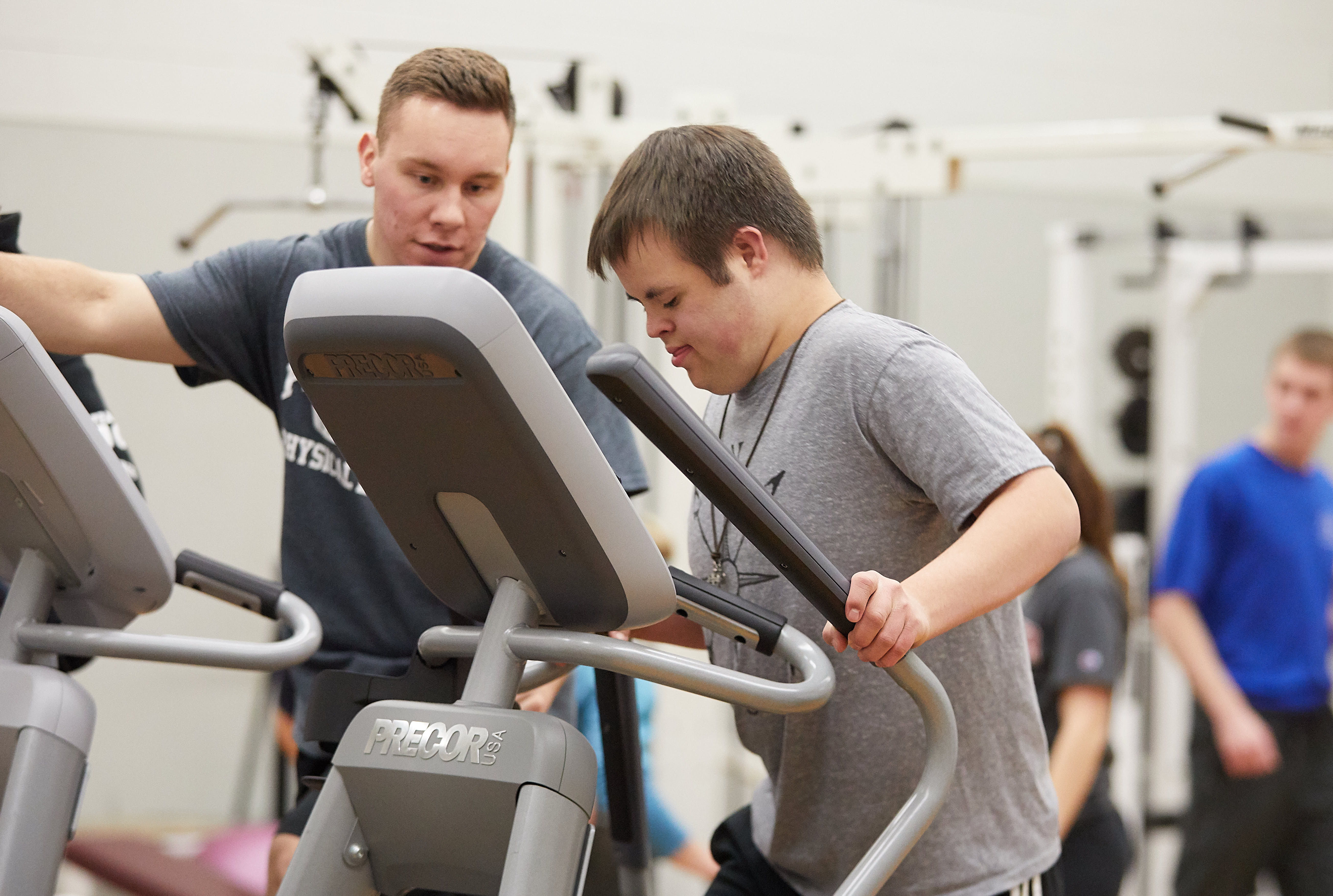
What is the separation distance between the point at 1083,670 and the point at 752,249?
1.66 m

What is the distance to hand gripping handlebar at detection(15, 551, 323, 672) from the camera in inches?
48.7

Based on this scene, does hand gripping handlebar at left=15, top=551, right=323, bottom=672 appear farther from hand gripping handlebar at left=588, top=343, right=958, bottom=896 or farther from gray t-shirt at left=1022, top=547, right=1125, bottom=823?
gray t-shirt at left=1022, top=547, right=1125, bottom=823

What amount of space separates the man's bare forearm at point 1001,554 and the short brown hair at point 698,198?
33cm

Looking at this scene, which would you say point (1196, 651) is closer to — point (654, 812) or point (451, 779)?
point (654, 812)

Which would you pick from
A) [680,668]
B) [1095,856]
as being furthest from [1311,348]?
[680,668]

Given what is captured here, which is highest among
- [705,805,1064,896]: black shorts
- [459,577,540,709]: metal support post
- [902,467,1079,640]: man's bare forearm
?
[902,467,1079,640]: man's bare forearm

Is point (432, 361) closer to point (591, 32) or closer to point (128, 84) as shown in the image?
point (128, 84)

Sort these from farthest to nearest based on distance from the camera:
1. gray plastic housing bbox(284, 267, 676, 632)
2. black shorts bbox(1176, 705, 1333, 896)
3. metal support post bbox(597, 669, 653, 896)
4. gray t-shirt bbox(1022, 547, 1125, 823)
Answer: black shorts bbox(1176, 705, 1333, 896) → gray t-shirt bbox(1022, 547, 1125, 823) → metal support post bbox(597, 669, 653, 896) → gray plastic housing bbox(284, 267, 676, 632)

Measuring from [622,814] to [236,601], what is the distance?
1.62 feet

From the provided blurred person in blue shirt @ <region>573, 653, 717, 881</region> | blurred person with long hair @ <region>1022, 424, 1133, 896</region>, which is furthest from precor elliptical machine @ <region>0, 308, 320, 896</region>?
blurred person with long hair @ <region>1022, 424, 1133, 896</region>

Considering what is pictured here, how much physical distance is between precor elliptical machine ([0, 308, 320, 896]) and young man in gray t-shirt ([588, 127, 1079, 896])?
1.65 feet

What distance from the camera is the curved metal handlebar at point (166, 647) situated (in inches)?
48.6

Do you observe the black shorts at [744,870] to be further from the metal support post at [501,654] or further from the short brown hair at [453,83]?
the short brown hair at [453,83]

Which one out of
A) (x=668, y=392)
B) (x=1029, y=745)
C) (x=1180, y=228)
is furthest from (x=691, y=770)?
(x=1180, y=228)
